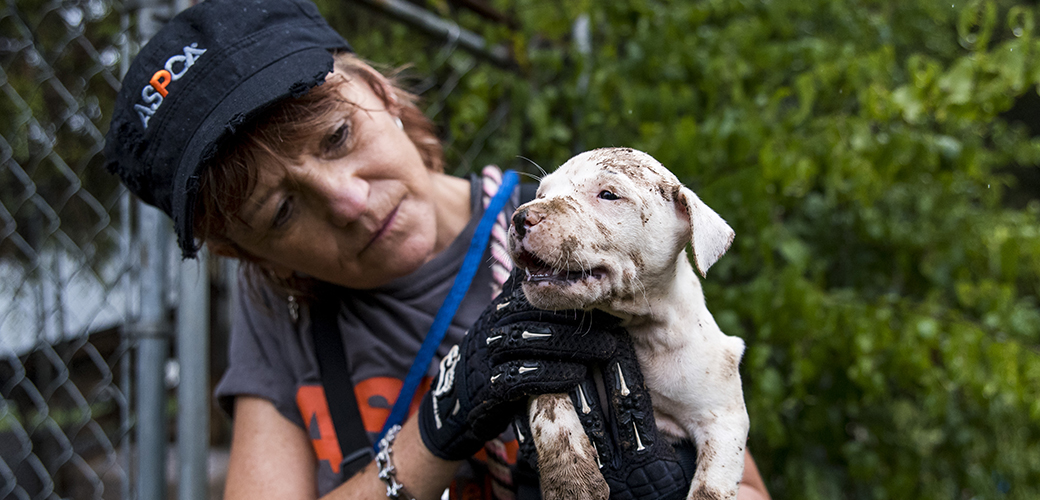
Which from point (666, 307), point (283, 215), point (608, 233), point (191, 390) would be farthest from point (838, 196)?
point (191, 390)

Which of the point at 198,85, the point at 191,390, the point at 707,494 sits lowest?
the point at 191,390

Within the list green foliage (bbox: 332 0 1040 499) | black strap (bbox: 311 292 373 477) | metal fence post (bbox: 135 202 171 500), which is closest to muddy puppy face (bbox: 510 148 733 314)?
black strap (bbox: 311 292 373 477)

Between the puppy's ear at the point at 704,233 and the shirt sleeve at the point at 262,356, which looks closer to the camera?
the puppy's ear at the point at 704,233

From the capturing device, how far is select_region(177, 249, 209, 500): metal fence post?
61.3 inches

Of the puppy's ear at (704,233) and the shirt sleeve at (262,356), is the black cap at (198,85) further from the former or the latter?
the puppy's ear at (704,233)

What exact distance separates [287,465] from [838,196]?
1768mm

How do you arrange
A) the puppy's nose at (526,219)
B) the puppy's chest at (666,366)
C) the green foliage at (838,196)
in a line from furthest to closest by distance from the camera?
1. the green foliage at (838,196)
2. the puppy's chest at (666,366)
3. the puppy's nose at (526,219)

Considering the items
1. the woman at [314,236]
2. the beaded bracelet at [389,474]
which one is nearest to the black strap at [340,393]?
the woman at [314,236]

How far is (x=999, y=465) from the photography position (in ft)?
6.48

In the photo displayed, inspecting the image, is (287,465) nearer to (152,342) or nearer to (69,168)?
(152,342)

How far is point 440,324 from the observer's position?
1.32 meters

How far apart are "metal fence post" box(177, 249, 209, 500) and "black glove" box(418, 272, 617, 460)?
0.78 m

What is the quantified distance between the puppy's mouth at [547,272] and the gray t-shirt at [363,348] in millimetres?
486

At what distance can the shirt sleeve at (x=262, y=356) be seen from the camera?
4.54 ft
